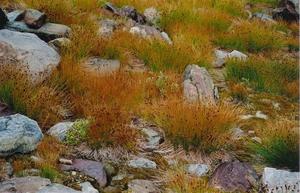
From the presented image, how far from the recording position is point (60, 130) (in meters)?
6.21

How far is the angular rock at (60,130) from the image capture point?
6.13 meters

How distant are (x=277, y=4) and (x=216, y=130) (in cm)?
1062

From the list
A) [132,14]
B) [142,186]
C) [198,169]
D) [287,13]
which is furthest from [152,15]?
[142,186]

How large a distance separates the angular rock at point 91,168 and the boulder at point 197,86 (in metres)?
2.05

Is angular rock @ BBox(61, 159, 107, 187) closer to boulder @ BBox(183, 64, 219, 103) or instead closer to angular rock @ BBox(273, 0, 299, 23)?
boulder @ BBox(183, 64, 219, 103)

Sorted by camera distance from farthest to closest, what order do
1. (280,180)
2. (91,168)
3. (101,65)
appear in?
Result: 1. (101,65)
2. (91,168)
3. (280,180)

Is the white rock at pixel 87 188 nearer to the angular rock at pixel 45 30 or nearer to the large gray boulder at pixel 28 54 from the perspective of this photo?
the large gray boulder at pixel 28 54

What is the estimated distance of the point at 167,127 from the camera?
21.1 feet

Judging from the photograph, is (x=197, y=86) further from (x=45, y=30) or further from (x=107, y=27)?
(x=107, y=27)

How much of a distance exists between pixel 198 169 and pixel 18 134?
1.91 meters

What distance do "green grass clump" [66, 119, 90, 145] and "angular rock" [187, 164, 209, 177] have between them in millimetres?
1194

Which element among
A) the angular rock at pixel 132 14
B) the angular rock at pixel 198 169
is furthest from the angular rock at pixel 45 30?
the angular rock at pixel 198 169

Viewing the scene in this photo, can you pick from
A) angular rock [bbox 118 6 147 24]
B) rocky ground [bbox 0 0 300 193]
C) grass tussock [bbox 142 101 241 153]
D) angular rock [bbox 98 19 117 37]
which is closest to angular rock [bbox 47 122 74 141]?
rocky ground [bbox 0 0 300 193]

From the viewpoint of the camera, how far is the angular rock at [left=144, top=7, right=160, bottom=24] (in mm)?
11656
